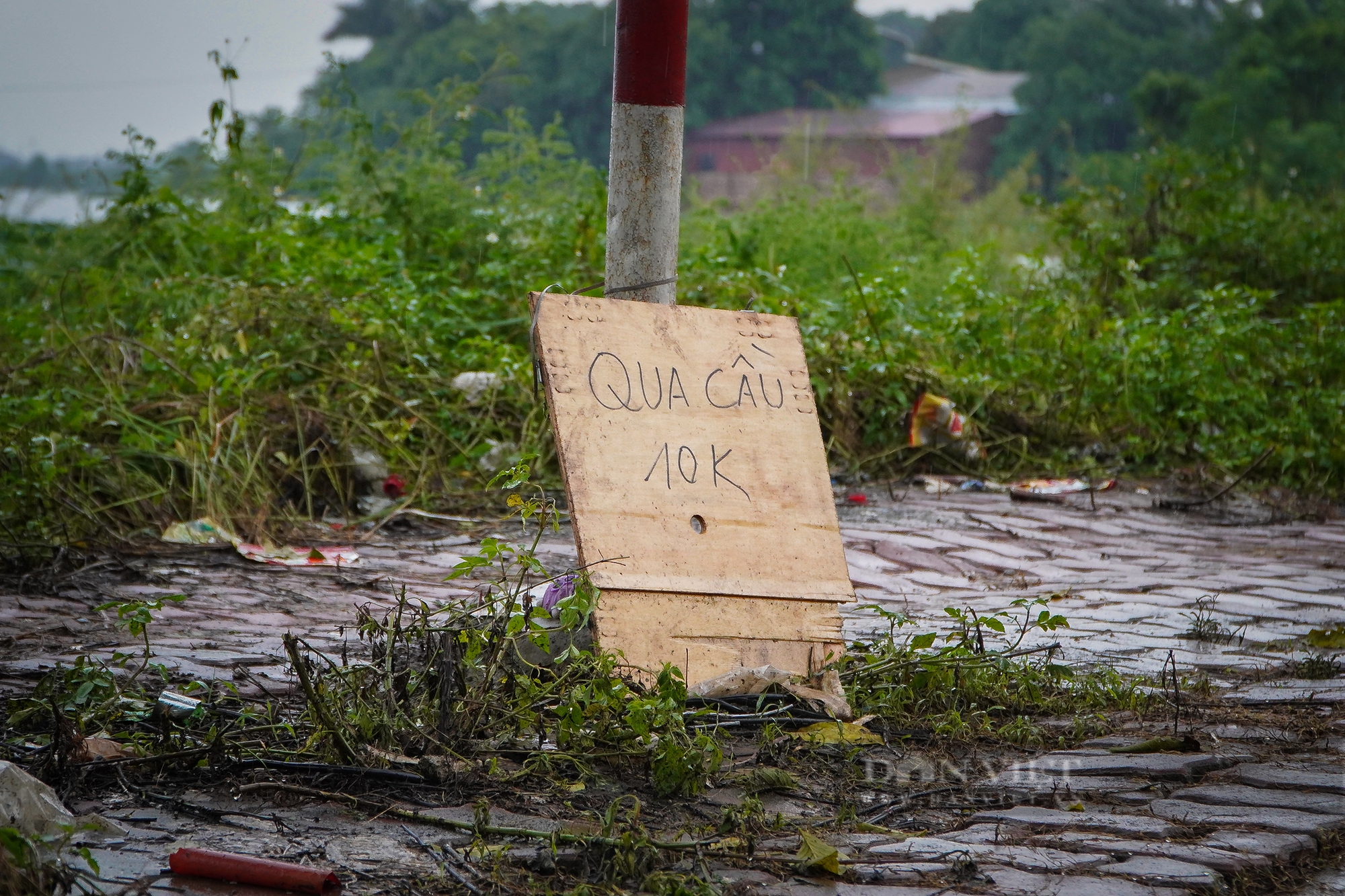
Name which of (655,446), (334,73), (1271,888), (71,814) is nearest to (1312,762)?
(1271,888)

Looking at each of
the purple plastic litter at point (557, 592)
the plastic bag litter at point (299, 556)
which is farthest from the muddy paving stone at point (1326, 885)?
the plastic bag litter at point (299, 556)

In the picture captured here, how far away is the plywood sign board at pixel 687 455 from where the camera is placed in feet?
10.4

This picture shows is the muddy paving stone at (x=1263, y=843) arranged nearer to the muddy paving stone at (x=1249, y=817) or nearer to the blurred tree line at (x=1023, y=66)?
the muddy paving stone at (x=1249, y=817)

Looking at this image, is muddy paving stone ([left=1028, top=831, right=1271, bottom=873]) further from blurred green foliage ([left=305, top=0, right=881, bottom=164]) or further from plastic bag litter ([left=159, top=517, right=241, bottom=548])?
blurred green foliage ([left=305, top=0, right=881, bottom=164])

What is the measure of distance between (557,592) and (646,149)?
4.23 feet

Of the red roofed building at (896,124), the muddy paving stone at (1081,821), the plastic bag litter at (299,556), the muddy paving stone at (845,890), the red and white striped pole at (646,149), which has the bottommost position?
the plastic bag litter at (299,556)

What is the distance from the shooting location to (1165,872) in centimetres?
224

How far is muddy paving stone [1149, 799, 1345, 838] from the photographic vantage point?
2.45m

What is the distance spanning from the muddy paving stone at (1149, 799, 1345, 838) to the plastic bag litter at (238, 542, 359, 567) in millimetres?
3410

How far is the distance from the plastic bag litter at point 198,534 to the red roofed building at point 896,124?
22.1 m

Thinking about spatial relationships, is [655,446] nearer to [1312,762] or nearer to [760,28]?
[1312,762]

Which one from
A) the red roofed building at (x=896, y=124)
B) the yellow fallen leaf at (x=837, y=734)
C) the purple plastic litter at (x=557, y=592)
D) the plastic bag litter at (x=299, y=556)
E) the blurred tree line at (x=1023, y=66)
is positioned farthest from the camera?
the red roofed building at (x=896, y=124)

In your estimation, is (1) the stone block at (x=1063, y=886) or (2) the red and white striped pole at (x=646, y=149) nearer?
(1) the stone block at (x=1063, y=886)

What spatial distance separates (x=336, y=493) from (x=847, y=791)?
4113mm
